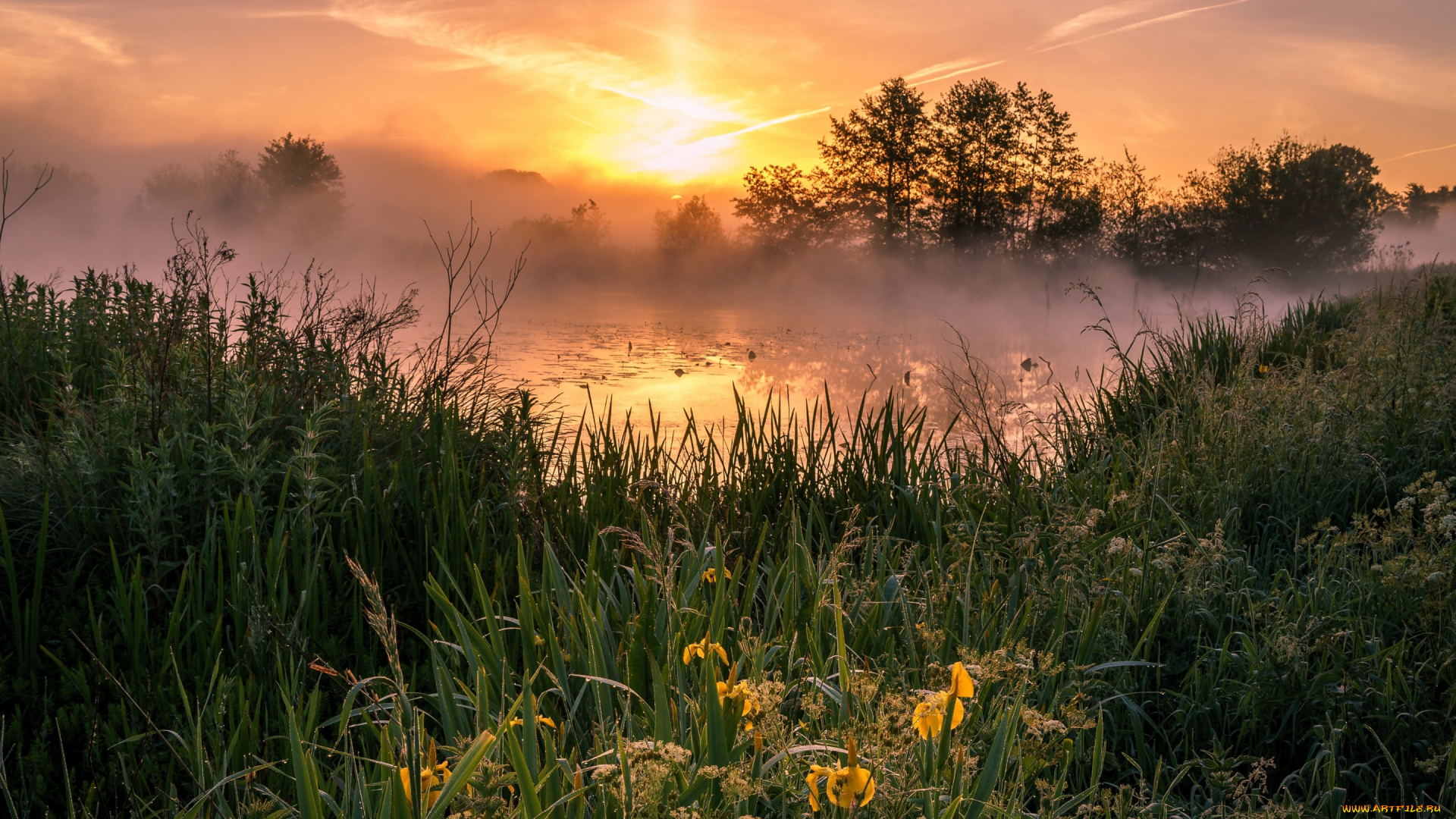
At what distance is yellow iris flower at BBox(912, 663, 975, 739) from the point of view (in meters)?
1.04

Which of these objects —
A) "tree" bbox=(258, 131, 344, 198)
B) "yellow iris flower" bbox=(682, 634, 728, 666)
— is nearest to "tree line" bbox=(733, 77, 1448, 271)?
"tree" bbox=(258, 131, 344, 198)

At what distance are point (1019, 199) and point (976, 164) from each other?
7.13ft

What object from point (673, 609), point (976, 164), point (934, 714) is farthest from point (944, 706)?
point (976, 164)

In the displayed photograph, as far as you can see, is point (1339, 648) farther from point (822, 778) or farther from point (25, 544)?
point (25, 544)

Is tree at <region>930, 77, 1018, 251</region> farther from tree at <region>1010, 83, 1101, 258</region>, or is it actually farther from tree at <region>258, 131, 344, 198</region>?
tree at <region>258, 131, 344, 198</region>

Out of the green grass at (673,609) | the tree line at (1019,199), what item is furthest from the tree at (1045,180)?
the green grass at (673,609)

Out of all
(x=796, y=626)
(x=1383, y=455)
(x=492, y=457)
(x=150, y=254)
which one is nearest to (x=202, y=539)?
(x=492, y=457)

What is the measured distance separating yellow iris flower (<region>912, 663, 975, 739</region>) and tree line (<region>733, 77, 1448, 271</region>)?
32.1m

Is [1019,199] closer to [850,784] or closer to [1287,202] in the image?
[1287,202]

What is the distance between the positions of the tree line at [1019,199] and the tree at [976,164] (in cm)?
4

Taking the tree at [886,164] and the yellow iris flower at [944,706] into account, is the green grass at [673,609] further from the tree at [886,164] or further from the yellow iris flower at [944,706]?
the tree at [886,164]

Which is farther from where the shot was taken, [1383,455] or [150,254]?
[150,254]

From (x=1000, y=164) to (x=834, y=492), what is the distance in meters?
30.4

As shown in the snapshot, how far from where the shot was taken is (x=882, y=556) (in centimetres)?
249
